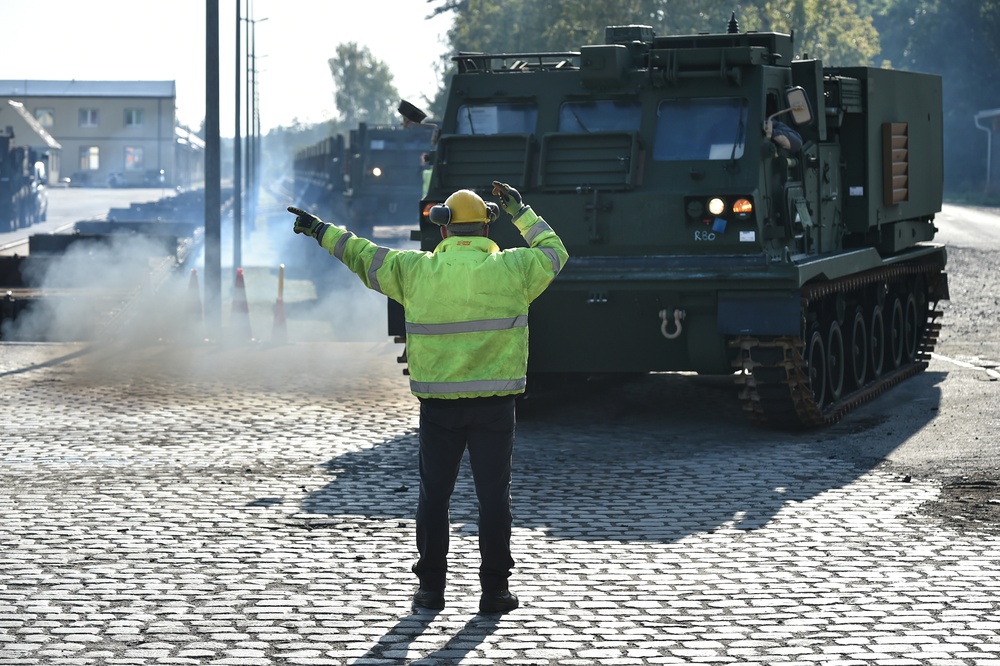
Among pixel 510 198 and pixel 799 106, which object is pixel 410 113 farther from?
pixel 510 198

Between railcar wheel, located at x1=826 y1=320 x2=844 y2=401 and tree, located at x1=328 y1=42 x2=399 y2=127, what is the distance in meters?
143

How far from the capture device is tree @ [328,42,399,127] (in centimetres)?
15738

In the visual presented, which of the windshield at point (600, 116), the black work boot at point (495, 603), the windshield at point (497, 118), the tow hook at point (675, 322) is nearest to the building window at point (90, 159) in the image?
the windshield at point (497, 118)

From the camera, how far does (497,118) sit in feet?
46.8

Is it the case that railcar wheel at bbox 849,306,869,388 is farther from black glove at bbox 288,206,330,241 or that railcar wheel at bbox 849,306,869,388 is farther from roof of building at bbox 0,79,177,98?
roof of building at bbox 0,79,177,98

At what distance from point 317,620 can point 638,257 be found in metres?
6.45

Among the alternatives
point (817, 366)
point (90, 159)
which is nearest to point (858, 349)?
point (817, 366)

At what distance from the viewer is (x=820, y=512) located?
387 inches

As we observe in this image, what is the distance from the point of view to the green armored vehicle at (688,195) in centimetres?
1288

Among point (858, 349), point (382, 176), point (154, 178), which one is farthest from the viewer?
point (154, 178)

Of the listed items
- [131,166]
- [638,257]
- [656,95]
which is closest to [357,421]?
[638,257]

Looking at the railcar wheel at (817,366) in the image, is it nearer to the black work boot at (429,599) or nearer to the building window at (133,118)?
the black work boot at (429,599)

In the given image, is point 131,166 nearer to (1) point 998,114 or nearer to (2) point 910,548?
(1) point 998,114

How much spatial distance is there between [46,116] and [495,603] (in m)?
134
